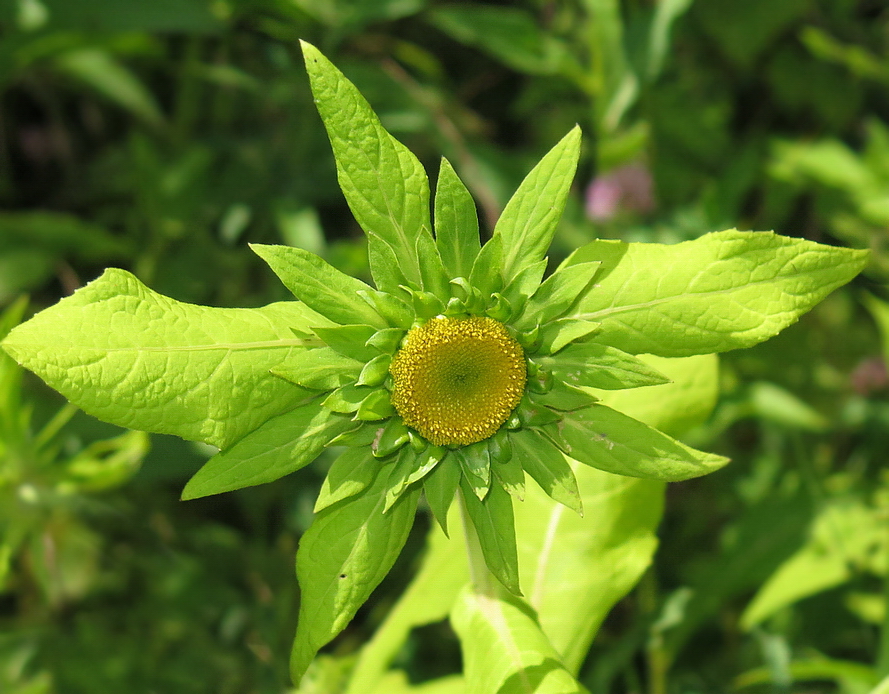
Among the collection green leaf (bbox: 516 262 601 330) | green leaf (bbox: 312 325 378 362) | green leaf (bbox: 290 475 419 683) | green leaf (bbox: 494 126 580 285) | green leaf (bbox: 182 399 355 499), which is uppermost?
green leaf (bbox: 494 126 580 285)

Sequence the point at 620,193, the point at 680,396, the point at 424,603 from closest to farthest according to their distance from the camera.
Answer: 1. the point at 680,396
2. the point at 424,603
3. the point at 620,193

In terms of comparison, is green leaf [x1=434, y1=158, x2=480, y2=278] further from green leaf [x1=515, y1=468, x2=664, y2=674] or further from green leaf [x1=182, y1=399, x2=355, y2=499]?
green leaf [x1=515, y1=468, x2=664, y2=674]

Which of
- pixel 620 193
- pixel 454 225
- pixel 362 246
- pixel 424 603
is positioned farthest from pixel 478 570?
pixel 620 193

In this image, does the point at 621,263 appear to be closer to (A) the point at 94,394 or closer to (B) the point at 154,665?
(A) the point at 94,394

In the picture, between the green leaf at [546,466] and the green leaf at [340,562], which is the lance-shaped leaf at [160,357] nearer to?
the green leaf at [340,562]

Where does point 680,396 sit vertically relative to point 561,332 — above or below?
below

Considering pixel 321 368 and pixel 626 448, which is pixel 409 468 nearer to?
pixel 321 368

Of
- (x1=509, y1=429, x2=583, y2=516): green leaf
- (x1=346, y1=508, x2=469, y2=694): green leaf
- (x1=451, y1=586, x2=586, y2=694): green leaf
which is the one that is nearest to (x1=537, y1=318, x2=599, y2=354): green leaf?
(x1=509, y1=429, x2=583, y2=516): green leaf

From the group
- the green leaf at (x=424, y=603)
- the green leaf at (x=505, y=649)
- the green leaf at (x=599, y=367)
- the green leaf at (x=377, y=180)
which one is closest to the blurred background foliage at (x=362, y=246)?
the green leaf at (x=424, y=603)
